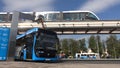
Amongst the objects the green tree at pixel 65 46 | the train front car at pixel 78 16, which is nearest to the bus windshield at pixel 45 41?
the train front car at pixel 78 16

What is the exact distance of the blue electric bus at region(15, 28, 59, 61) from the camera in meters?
19.3

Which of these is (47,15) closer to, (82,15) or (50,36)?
(82,15)

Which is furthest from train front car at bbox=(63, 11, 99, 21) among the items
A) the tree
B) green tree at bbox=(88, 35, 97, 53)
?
the tree

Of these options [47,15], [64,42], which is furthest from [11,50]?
[64,42]

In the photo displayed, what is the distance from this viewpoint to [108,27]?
33719mm

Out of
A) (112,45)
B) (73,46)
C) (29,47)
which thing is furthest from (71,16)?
(73,46)

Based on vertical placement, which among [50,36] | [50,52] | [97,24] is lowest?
[50,52]

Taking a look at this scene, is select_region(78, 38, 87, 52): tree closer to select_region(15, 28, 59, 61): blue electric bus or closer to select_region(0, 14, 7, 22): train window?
select_region(0, 14, 7, 22): train window

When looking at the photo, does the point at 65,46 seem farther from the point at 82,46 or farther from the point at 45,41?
the point at 45,41

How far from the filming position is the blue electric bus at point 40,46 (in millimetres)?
19297

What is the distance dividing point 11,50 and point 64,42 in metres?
66.3

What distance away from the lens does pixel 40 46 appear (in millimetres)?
19391

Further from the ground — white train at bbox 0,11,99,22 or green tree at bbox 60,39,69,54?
white train at bbox 0,11,99,22

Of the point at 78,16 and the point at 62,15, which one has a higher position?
the point at 62,15
